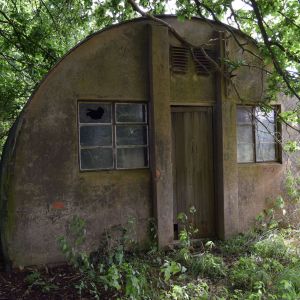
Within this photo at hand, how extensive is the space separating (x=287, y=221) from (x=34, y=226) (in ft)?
16.5

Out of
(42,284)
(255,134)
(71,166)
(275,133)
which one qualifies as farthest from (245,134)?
(42,284)

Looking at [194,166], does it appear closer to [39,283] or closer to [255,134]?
[255,134]

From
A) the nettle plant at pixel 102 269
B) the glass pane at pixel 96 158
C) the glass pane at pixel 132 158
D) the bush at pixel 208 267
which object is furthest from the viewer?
the glass pane at pixel 132 158

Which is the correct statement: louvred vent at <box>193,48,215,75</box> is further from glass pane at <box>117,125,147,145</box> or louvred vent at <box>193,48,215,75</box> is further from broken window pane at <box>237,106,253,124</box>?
glass pane at <box>117,125,147,145</box>

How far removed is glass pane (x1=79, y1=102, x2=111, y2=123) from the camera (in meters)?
6.62

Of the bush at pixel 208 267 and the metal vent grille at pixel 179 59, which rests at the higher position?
the metal vent grille at pixel 179 59

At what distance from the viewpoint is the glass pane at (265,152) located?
8.09 m

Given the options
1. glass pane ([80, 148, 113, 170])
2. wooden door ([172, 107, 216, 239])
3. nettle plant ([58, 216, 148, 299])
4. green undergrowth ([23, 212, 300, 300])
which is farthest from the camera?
wooden door ([172, 107, 216, 239])

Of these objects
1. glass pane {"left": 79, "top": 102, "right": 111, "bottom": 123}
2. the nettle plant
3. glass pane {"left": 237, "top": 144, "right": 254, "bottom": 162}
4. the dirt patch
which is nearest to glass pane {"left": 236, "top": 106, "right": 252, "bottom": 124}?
glass pane {"left": 237, "top": 144, "right": 254, "bottom": 162}

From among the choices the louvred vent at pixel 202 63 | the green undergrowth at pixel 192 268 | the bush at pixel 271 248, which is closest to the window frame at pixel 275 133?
the louvred vent at pixel 202 63

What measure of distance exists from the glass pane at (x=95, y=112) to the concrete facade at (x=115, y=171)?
0.15 meters

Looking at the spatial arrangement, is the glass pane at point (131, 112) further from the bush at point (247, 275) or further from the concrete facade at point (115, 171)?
the bush at point (247, 275)

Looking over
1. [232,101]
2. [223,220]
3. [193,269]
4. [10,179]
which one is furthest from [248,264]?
[10,179]

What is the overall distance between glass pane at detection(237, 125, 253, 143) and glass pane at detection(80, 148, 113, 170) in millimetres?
2714
